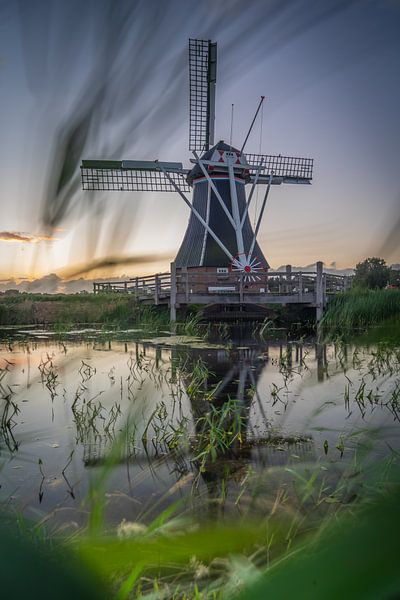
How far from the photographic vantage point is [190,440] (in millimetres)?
4008

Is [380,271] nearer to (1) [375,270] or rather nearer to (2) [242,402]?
(1) [375,270]

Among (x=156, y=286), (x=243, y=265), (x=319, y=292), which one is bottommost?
(x=319, y=292)

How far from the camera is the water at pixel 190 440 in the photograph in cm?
246

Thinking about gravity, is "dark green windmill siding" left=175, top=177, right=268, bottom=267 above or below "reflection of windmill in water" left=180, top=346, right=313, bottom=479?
above

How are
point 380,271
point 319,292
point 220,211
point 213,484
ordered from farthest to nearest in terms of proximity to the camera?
point 220,211, point 319,292, point 213,484, point 380,271

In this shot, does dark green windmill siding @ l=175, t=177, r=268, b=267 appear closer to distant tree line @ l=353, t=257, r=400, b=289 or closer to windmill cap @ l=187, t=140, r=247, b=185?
windmill cap @ l=187, t=140, r=247, b=185

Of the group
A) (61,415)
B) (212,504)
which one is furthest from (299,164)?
(212,504)

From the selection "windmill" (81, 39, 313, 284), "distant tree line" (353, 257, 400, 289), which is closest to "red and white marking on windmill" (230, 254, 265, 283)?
"windmill" (81, 39, 313, 284)

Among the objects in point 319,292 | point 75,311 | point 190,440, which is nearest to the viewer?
point 190,440

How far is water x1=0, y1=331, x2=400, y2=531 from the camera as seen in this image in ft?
8.08

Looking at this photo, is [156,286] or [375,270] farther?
[156,286]

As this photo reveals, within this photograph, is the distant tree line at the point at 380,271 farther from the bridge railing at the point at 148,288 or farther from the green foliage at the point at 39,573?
the bridge railing at the point at 148,288

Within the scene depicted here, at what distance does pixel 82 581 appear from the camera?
0.79 ft

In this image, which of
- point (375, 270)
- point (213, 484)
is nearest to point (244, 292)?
point (213, 484)
